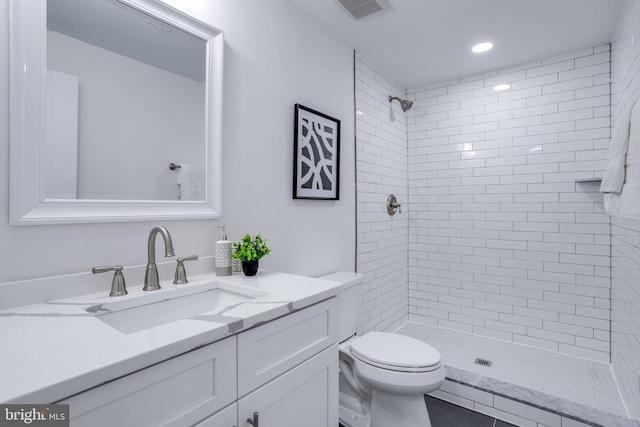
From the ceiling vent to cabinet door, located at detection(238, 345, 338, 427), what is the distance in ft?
6.09

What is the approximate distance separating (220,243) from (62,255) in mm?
547

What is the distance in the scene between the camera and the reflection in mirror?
1103mm

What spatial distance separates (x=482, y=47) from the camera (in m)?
2.50

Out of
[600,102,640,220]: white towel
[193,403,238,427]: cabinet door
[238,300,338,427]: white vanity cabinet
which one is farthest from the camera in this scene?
[600,102,640,220]: white towel

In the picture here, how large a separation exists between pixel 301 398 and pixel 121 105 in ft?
4.08

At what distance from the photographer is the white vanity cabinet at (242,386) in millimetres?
676

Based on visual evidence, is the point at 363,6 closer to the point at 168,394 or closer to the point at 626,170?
the point at 626,170

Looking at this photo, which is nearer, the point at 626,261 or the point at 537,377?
the point at 626,261

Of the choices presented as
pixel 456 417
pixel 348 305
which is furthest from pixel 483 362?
pixel 348 305

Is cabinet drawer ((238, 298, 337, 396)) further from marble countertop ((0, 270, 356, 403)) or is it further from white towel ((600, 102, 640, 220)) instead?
white towel ((600, 102, 640, 220))

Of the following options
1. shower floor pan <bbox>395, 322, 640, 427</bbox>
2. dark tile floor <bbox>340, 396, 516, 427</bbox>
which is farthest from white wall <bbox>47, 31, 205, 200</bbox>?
shower floor pan <bbox>395, 322, 640, 427</bbox>

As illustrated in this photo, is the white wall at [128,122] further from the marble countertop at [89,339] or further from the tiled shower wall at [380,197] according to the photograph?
the tiled shower wall at [380,197]

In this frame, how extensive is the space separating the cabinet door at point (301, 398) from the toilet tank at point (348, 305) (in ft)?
2.08

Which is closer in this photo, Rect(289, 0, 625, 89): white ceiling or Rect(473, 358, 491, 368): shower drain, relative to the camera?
Rect(289, 0, 625, 89): white ceiling
